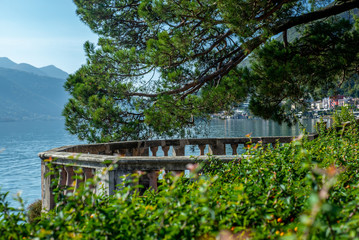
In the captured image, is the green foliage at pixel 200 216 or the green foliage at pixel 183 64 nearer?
the green foliage at pixel 200 216

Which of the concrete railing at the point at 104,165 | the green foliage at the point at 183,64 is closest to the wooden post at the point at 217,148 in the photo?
the green foliage at the point at 183,64

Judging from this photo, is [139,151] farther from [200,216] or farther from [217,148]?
[200,216]

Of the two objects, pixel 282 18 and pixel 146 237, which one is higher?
pixel 282 18

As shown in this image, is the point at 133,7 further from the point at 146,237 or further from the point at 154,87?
the point at 146,237

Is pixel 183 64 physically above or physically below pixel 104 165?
above

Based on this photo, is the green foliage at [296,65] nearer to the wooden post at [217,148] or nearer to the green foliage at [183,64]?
the green foliage at [183,64]

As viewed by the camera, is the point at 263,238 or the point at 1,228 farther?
the point at 1,228

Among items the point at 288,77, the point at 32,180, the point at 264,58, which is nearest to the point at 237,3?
the point at 264,58

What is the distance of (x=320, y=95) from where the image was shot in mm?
11008

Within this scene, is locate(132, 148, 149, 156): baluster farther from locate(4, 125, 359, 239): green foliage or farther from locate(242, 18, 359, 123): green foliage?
locate(4, 125, 359, 239): green foliage

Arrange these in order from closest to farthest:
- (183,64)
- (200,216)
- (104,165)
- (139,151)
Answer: (200,216) < (104,165) < (139,151) < (183,64)

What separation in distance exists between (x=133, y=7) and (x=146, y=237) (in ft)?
34.8

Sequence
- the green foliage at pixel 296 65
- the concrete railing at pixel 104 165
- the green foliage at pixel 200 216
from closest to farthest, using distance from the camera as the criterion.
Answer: the green foliage at pixel 200 216, the concrete railing at pixel 104 165, the green foliage at pixel 296 65

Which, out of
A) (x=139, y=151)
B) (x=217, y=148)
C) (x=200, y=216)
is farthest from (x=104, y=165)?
(x=217, y=148)
